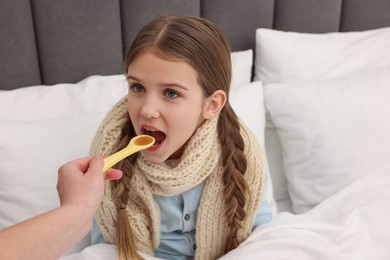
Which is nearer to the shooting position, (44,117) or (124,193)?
(124,193)

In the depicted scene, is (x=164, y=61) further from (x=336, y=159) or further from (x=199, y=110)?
(x=336, y=159)

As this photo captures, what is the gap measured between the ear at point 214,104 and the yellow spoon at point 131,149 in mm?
123

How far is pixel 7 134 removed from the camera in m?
1.02

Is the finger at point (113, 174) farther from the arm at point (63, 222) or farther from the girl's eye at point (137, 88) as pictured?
the girl's eye at point (137, 88)

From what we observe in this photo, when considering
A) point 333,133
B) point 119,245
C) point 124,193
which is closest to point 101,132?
point 124,193

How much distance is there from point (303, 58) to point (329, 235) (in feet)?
2.01

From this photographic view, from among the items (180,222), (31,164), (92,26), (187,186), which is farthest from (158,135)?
(92,26)

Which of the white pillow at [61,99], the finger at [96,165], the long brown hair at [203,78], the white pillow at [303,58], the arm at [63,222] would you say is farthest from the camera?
the white pillow at [303,58]

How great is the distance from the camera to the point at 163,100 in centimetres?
81

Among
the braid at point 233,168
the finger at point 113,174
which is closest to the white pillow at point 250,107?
the braid at point 233,168

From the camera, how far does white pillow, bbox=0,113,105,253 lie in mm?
1009

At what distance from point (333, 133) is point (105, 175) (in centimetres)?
70

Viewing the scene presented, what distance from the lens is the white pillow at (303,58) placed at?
133 centimetres

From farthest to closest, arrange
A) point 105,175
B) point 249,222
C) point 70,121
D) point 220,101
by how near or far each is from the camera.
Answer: point 70,121 < point 249,222 < point 220,101 < point 105,175
